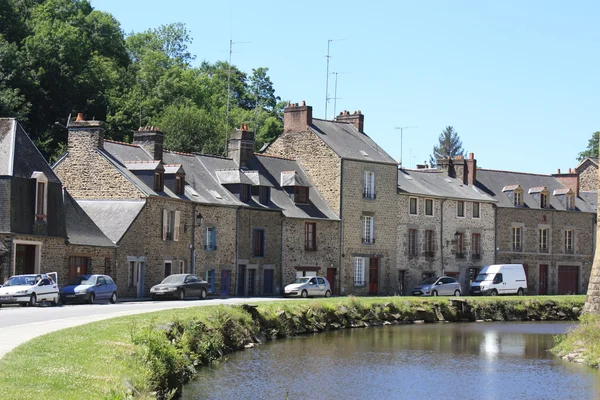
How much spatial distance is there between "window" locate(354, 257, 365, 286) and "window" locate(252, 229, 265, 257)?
6914 mm

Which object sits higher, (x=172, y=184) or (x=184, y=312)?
(x=172, y=184)

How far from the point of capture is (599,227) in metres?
35.4

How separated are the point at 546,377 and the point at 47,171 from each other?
2292 cm

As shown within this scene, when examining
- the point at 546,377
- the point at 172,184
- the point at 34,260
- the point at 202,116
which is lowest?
the point at 546,377

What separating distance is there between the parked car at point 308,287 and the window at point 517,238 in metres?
19.3

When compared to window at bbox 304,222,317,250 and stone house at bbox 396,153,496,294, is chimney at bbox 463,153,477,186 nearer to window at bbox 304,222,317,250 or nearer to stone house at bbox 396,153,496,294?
stone house at bbox 396,153,496,294

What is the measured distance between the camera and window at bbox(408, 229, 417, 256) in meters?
58.5

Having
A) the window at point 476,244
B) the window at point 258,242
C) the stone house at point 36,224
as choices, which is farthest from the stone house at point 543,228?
the stone house at point 36,224

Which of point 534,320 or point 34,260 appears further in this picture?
point 534,320

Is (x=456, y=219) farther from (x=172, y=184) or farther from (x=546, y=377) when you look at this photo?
(x=546, y=377)

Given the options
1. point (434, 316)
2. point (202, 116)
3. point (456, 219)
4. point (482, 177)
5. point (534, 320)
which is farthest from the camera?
point (202, 116)

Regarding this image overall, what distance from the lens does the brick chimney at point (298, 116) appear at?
5588 centimetres

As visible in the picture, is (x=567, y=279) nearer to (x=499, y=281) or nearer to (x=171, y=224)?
(x=499, y=281)

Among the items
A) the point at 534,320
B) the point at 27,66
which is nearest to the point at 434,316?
the point at 534,320
